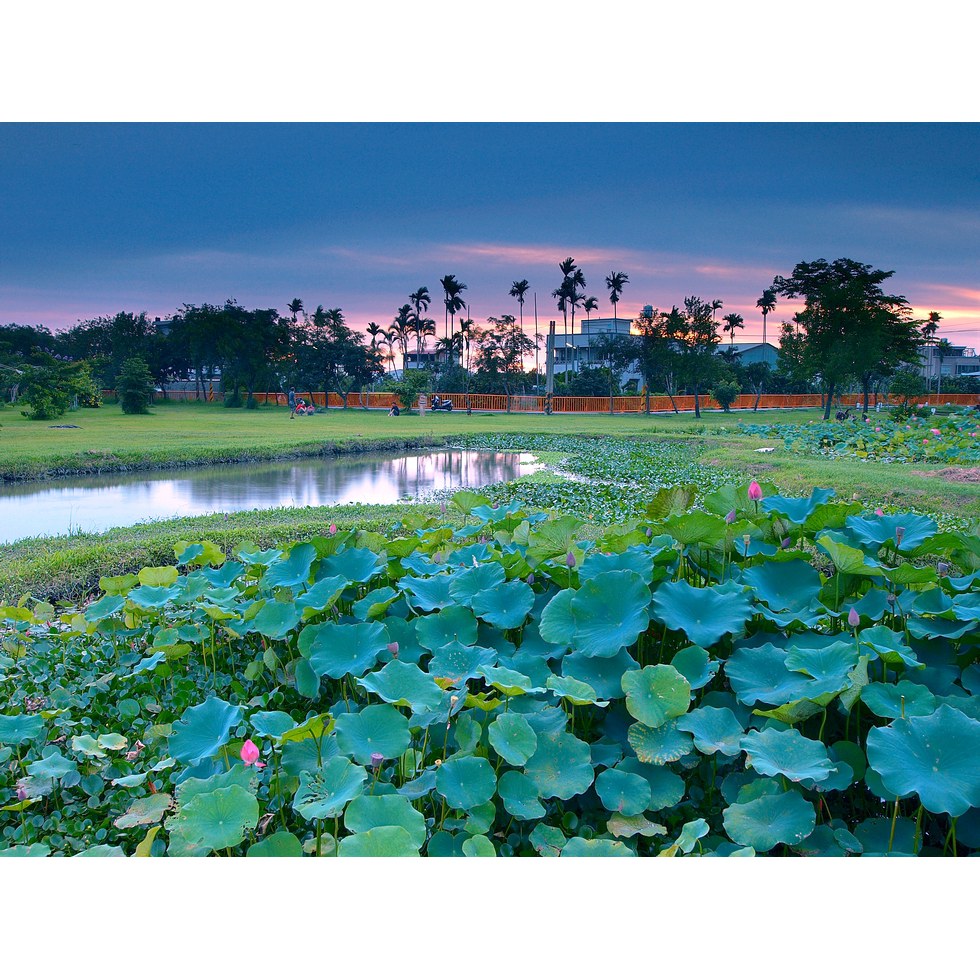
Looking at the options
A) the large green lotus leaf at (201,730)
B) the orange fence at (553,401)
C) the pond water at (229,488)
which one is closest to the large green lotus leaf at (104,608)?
the large green lotus leaf at (201,730)

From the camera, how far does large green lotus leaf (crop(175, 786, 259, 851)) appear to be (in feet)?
3.23

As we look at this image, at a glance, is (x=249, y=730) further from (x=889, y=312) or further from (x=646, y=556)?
(x=889, y=312)

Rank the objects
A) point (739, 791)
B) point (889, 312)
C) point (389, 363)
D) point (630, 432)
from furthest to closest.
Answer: point (389, 363)
point (630, 432)
point (889, 312)
point (739, 791)

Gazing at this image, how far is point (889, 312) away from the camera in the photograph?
9711mm

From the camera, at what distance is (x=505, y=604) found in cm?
145

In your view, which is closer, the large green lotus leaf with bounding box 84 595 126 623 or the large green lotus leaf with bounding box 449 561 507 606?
the large green lotus leaf with bounding box 449 561 507 606

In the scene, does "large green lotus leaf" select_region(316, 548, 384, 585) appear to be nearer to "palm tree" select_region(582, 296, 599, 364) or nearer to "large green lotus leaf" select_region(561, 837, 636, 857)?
"large green lotus leaf" select_region(561, 837, 636, 857)

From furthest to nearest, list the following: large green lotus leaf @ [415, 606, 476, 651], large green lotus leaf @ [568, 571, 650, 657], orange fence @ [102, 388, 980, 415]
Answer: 1. orange fence @ [102, 388, 980, 415]
2. large green lotus leaf @ [415, 606, 476, 651]
3. large green lotus leaf @ [568, 571, 650, 657]

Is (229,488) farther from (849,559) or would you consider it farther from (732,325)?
(732,325)

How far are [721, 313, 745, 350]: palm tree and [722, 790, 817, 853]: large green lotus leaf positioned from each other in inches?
611

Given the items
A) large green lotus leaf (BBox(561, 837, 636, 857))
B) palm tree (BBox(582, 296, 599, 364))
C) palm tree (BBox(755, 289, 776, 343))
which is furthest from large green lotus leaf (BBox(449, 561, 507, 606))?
palm tree (BBox(582, 296, 599, 364))
